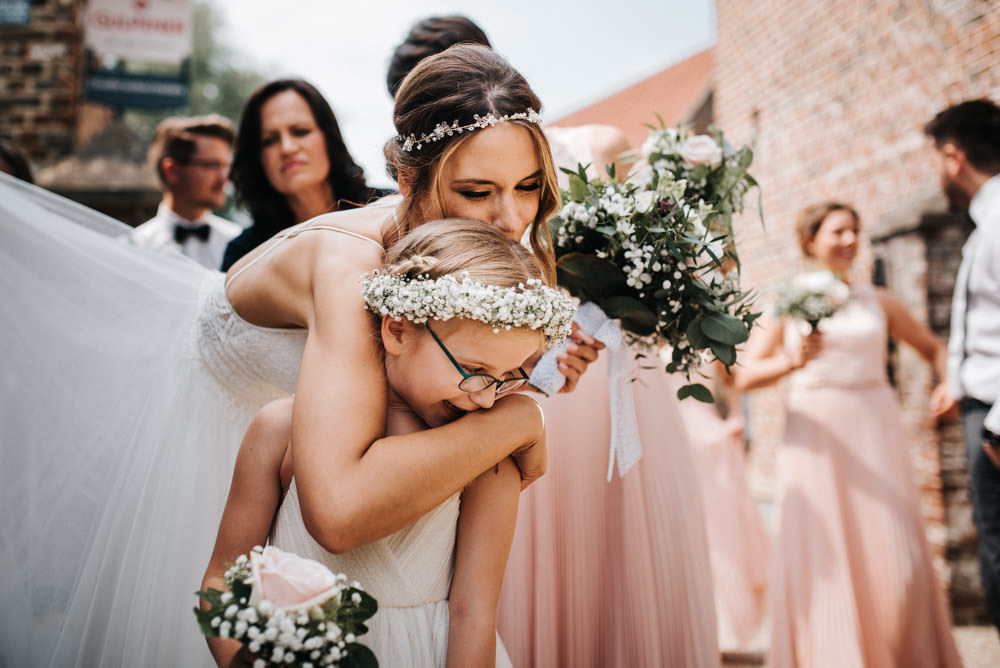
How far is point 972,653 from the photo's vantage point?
475 centimetres

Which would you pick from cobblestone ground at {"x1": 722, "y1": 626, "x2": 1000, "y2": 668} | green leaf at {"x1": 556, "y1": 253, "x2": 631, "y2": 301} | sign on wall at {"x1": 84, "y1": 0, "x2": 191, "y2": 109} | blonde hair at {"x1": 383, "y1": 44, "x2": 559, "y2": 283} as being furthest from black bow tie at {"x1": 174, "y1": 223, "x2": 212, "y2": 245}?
sign on wall at {"x1": 84, "y1": 0, "x2": 191, "y2": 109}

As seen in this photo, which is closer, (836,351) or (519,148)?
(519,148)

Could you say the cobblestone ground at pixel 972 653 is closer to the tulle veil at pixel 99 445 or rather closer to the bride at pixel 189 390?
the bride at pixel 189 390

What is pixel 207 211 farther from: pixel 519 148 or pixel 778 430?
pixel 778 430

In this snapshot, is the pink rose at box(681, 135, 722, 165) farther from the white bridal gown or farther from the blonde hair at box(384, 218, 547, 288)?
the white bridal gown

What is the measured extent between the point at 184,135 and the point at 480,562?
492 cm

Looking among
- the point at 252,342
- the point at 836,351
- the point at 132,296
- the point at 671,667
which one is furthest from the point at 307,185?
the point at 836,351

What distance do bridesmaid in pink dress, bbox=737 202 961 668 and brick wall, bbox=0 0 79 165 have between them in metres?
9.04

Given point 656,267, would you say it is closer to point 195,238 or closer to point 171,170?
point 195,238

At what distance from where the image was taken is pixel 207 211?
543 cm

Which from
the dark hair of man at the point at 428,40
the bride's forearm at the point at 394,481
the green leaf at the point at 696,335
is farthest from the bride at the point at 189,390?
the dark hair of man at the point at 428,40

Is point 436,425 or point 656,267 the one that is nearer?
point 436,425

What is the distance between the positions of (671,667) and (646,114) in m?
2.53

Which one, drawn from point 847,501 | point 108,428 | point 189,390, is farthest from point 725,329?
point 847,501
